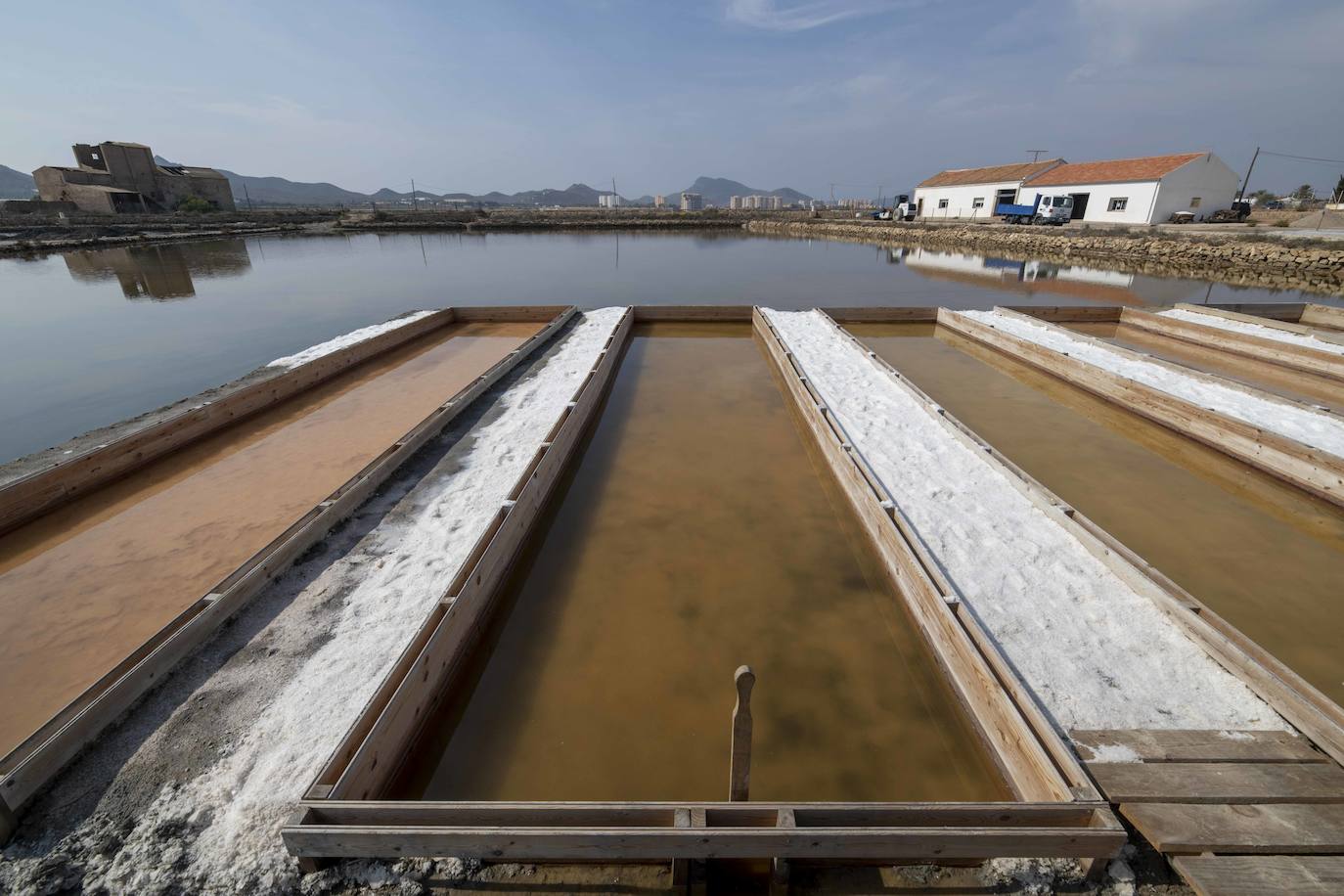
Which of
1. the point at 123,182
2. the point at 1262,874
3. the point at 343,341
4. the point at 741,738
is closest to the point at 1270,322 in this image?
the point at 1262,874

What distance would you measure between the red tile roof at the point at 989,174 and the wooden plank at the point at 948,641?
42.1 m

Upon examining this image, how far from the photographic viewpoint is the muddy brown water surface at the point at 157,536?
3.51 m

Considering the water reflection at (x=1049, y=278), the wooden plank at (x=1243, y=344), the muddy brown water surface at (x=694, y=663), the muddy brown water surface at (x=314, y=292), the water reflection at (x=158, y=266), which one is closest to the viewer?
the muddy brown water surface at (x=694, y=663)

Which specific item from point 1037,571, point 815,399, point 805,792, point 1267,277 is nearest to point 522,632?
point 805,792

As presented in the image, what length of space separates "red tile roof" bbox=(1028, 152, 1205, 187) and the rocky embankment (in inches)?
252

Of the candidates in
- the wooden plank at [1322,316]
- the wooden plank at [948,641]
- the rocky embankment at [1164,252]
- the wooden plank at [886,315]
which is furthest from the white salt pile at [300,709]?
the rocky embankment at [1164,252]

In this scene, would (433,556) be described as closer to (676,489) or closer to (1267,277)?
(676,489)

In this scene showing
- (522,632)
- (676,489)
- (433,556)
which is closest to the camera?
(522,632)

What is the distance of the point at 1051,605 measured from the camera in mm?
3645

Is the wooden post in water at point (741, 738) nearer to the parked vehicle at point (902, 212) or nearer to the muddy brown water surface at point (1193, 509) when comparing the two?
the muddy brown water surface at point (1193, 509)

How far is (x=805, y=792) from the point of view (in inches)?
111

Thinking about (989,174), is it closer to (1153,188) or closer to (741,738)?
(1153,188)

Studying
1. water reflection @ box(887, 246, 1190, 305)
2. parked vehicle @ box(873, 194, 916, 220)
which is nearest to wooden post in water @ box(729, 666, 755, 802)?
water reflection @ box(887, 246, 1190, 305)

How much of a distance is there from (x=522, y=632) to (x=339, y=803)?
65.1 inches
